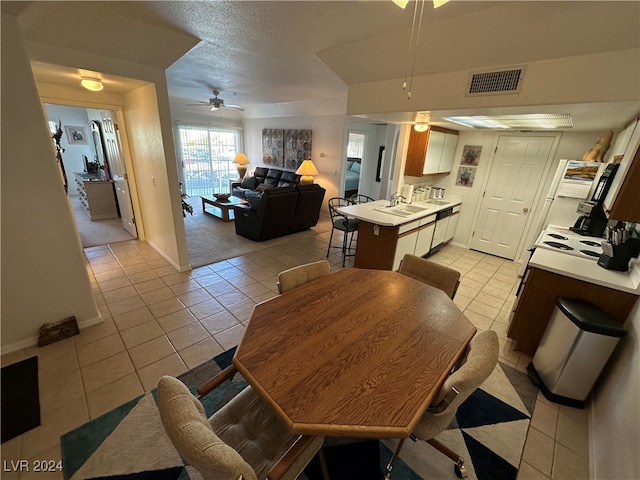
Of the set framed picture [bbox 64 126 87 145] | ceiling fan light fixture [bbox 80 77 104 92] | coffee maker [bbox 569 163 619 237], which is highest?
ceiling fan light fixture [bbox 80 77 104 92]

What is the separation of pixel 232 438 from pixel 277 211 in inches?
148

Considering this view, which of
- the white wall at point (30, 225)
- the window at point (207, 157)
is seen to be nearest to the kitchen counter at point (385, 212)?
the white wall at point (30, 225)

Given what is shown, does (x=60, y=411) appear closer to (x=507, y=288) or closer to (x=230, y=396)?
(x=230, y=396)

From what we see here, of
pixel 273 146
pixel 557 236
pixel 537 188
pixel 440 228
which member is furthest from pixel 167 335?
pixel 273 146

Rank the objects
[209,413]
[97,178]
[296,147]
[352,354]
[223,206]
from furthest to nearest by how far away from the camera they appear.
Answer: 1. [296,147]
2. [223,206]
3. [97,178]
4. [209,413]
5. [352,354]

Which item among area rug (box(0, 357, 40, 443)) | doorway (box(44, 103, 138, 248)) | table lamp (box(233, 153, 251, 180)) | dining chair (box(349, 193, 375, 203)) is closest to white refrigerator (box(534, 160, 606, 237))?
dining chair (box(349, 193, 375, 203))

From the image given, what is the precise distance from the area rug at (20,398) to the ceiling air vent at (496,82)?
13.2 ft

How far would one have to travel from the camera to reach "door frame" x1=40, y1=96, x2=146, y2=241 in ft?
10.9

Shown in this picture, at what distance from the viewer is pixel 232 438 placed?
118 cm

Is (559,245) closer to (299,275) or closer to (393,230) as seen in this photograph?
(393,230)

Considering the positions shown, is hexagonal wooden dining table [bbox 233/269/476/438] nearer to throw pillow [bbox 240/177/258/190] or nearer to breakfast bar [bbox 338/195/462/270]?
breakfast bar [bbox 338/195/462/270]

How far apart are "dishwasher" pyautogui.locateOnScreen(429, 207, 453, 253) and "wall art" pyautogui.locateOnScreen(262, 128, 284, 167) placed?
481 cm

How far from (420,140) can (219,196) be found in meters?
4.41

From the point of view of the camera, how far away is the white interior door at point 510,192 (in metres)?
4.04
